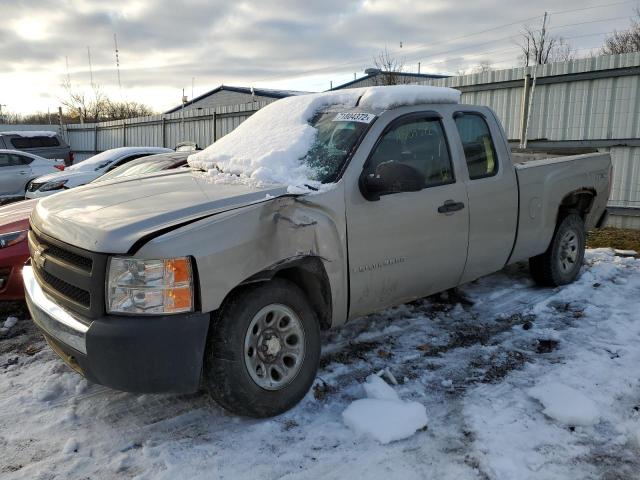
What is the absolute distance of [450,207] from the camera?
405cm

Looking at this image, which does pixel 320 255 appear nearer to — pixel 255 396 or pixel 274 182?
pixel 274 182

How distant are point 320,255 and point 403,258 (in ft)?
2.53

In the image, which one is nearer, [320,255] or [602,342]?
[320,255]

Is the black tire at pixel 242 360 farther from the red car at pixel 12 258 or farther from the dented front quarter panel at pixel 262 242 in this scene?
the red car at pixel 12 258

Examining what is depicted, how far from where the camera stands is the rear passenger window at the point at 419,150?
3.74 meters

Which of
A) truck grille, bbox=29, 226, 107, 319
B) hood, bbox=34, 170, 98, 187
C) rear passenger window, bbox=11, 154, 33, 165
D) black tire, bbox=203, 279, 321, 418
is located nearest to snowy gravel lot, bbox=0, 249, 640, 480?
black tire, bbox=203, 279, 321, 418

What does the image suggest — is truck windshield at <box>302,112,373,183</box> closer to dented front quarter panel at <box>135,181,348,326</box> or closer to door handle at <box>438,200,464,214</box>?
dented front quarter panel at <box>135,181,348,326</box>

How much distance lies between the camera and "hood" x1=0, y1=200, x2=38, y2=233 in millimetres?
4762

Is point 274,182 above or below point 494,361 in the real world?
above

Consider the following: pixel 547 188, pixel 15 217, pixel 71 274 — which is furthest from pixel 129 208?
pixel 547 188

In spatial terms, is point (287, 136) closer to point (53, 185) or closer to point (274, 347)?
point (274, 347)

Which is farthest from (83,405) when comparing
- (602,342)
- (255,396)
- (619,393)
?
(602,342)

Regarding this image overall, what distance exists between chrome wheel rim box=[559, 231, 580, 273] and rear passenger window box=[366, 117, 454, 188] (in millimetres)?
2170

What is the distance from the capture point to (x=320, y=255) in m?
3.28
